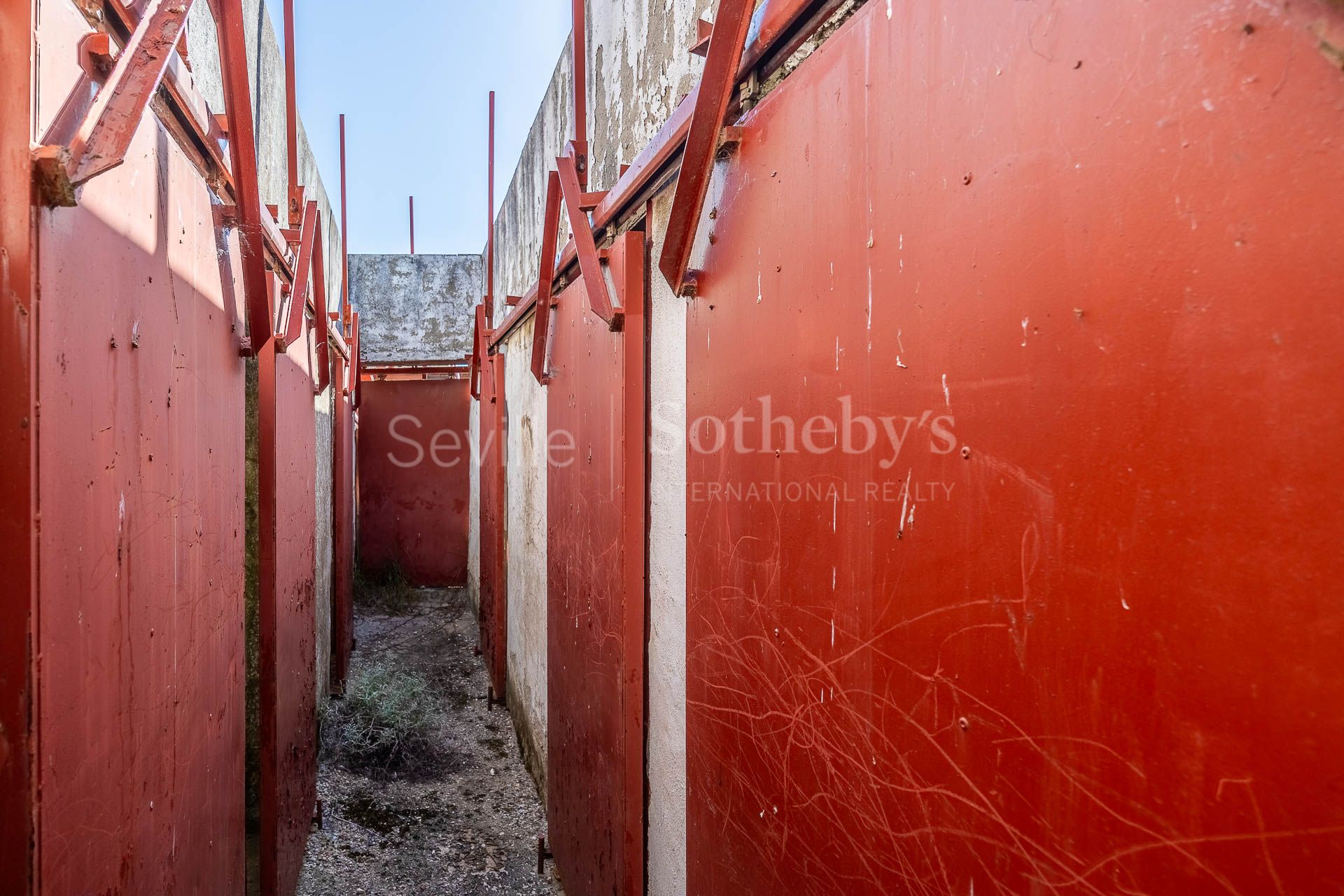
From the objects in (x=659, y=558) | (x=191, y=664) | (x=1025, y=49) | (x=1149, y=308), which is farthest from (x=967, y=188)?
(x=191, y=664)

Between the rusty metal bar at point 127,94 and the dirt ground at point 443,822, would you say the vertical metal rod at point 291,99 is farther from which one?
the dirt ground at point 443,822

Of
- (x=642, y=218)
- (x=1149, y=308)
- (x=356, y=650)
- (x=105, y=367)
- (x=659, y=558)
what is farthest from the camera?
(x=356, y=650)

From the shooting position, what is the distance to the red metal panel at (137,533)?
1.07 metres

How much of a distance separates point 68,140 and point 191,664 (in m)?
1.27

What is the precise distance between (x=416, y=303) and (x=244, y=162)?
331 inches

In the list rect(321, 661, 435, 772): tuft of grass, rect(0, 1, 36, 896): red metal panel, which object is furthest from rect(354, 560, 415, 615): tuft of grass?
rect(0, 1, 36, 896): red metal panel

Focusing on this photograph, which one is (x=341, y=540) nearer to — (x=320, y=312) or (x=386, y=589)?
(x=320, y=312)

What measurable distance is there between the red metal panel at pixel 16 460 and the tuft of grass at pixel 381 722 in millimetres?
3787

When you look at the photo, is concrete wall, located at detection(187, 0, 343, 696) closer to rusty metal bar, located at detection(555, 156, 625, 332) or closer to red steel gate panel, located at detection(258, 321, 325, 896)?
red steel gate panel, located at detection(258, 321, 325, 896)

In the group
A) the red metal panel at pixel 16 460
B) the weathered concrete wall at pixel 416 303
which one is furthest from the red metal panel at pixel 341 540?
the red metal panel at pixel 16 460

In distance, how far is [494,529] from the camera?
19.0ft

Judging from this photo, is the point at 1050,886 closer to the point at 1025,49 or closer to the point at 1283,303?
the point at 1283,303

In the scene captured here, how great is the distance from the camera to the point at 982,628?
0.85 m

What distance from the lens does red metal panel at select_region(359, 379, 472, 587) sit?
9.24 meters
